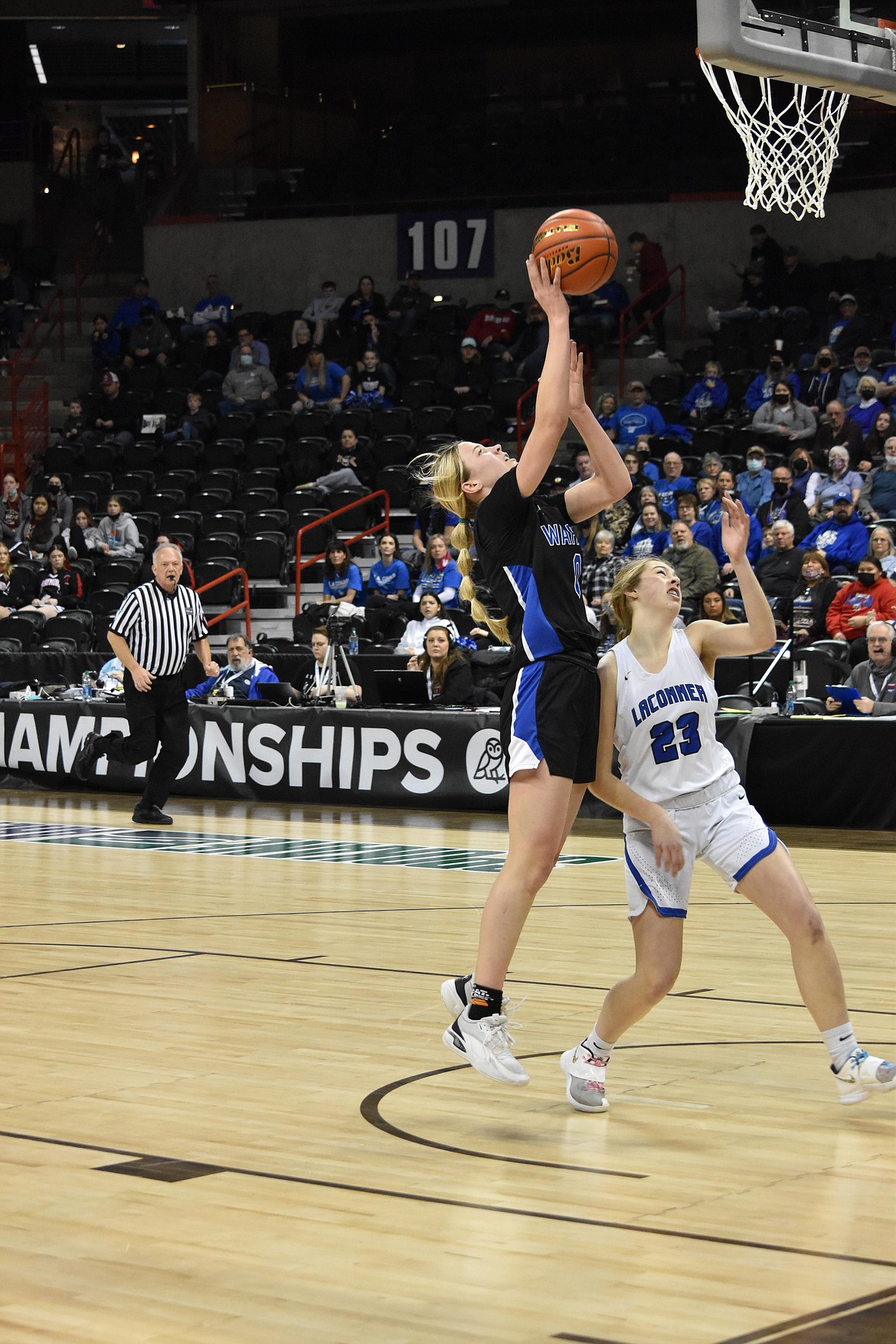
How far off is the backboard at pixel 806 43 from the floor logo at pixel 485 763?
20.4 feet

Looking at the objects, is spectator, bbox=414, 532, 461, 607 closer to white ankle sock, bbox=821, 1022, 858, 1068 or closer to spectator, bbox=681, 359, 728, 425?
spectator, bbox=681, 359, 728, 425

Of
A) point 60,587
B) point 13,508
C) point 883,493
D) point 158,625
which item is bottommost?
point 158,625

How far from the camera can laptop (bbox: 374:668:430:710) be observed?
45.3 feet

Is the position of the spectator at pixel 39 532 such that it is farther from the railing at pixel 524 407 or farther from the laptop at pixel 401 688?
the laptop at pixel 401 688

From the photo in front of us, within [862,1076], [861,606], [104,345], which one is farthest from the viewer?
[104,345]

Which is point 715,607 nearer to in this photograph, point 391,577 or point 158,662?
point 158,662

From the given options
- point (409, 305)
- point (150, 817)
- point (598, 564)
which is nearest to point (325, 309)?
point (409, 305)

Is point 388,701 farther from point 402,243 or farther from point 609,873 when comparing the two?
point 402,243

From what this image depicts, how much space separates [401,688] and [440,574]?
3080 millimetres

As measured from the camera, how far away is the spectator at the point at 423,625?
584 inches

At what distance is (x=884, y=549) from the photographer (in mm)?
14523

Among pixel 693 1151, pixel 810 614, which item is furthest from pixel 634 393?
pixel 693 1151

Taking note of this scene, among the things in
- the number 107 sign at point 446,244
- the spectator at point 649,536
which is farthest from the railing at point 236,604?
the number 107 sign at point 446,244

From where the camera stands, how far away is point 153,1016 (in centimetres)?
589
